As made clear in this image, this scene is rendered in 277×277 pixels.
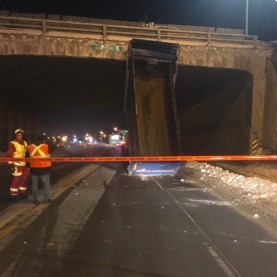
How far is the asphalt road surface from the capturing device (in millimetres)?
3920

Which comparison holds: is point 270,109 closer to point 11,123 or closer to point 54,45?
A: point 54,45

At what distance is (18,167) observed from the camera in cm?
796

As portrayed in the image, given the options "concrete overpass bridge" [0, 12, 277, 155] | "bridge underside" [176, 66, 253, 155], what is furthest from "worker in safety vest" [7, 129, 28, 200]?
"bridge underside" [176, 66, 253, 155]

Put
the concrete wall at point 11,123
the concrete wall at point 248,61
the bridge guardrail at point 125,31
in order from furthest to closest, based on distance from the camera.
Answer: the concrete wall at point 11,123 → the concrete wall at point 248,61 → the bridge guardrail at point 125,31

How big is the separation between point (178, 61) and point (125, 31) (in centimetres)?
323

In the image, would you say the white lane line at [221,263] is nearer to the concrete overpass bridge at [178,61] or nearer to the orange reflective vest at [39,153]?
the orange reflective vest at [39,153]

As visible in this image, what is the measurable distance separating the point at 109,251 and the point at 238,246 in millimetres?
2055

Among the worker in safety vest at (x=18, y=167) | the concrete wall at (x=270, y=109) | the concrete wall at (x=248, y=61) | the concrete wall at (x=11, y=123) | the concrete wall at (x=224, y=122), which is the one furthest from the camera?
the concrete wall at (x=11, y=123)

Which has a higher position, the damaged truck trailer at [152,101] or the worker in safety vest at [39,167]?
the damaged truck trailer at [152,101]

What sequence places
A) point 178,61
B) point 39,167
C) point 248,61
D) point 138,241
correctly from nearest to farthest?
point 138,241
point 39,167
point 178,61
point 248,61

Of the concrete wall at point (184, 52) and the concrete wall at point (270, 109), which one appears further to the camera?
the concrete wall at point (270, 109)

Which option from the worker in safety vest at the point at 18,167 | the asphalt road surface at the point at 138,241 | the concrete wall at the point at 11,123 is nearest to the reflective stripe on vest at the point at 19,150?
the worker in safety vest at the point at 18,167

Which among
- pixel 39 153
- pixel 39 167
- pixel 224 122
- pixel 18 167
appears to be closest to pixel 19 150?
pixel 18 167

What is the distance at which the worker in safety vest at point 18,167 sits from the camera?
793 cm
